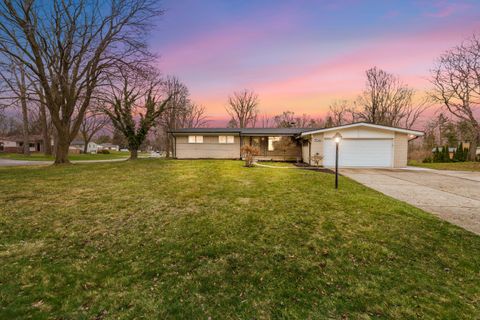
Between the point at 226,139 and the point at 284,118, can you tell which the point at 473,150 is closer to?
the point at 226,139

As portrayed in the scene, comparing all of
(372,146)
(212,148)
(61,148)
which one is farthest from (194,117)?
(372,146)

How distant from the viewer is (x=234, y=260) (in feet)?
10.4

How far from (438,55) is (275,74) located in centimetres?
1781

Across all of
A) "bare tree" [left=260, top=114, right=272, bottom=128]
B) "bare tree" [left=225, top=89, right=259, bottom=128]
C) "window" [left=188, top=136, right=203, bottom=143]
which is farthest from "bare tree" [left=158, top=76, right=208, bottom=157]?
"bare tree" [left=260, top=114, right=272, bottom=128]

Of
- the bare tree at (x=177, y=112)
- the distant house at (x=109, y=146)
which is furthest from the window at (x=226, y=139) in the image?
the distant house at (x=109, y=146)

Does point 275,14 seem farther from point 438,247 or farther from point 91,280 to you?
point 91,280

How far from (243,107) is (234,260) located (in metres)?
37.8

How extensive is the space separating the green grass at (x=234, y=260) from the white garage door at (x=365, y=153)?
9009 mm

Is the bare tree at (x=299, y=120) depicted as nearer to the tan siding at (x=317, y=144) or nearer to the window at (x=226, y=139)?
the window at (x=226, y=139)

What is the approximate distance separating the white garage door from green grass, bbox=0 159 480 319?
9.01 meters

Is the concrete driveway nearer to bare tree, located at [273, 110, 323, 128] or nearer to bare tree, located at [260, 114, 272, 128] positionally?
bare tree, located at [273, 110, 323, 128]

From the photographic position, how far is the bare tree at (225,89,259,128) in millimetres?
38469

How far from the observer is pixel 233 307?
2.22 m

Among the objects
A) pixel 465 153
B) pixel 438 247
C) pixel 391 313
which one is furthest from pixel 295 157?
pixel 465 153
